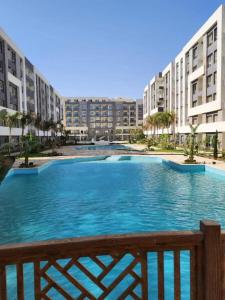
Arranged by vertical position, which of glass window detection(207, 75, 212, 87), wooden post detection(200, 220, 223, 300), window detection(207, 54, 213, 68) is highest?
window detection(207, 54, 213, 68)

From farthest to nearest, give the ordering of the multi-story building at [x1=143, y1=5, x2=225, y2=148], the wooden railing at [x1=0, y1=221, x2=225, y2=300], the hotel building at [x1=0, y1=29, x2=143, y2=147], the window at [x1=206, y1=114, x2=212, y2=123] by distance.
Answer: the hotel building at [x1=0, y1=29, x2=143, y2=147]
the window at [x1=206, y1=114, x2=212, y2=123]
the multi-story building at [x1=143, y1=5, x2=225, y2=148]
the wooden railing at [x1=0, y1=221, x2=225, y2=300]

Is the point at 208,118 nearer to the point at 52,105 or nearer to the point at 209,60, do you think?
the point at 209,60

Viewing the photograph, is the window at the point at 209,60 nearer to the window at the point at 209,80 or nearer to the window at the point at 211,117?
the window at the point at 209,80

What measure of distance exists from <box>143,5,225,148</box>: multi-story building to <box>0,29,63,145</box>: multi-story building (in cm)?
3419

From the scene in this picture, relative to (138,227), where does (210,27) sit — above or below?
above

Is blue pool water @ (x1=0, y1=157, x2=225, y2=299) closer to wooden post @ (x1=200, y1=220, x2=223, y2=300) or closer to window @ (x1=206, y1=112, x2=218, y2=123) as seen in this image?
wooden post @ (x1=200, y1=220, x2=223, y2=300)

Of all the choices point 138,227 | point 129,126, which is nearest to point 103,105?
A: point 129,126

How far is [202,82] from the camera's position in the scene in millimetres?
44719

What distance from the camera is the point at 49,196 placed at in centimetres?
1455

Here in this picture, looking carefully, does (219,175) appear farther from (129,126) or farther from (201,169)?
(129,126)

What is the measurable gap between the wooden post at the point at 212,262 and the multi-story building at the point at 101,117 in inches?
4880

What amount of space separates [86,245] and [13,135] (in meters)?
47.1

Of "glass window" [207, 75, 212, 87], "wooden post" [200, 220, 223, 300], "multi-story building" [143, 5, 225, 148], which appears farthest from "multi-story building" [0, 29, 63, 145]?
"wooden post" [200, 220, 223, 300]

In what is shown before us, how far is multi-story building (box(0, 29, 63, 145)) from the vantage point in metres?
42.9
